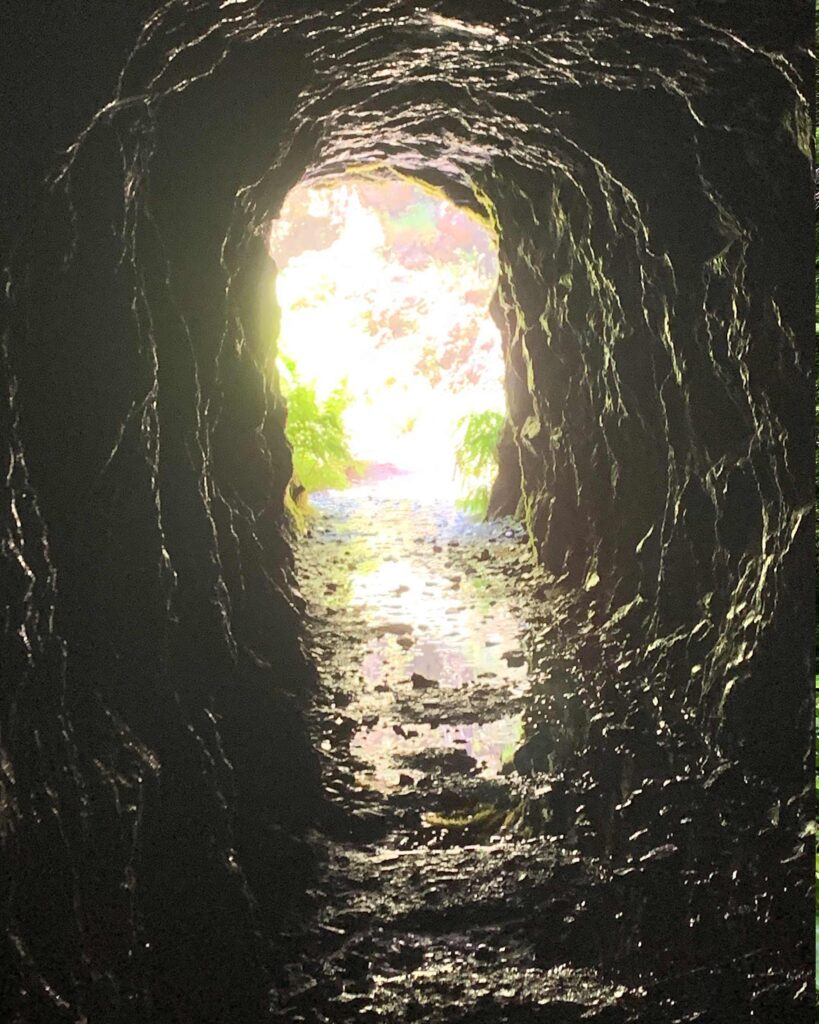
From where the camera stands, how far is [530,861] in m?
1.40

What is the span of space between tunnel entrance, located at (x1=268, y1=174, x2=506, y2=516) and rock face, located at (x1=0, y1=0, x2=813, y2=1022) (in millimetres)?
691

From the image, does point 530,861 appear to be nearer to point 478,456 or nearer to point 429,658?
point 429,658

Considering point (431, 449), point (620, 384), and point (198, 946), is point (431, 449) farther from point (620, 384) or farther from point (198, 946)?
point (198, 946)

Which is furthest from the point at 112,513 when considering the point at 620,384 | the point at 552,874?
the point at 620,384

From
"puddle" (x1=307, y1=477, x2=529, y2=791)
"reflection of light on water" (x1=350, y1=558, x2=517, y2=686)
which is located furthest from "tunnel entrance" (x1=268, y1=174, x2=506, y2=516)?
"reflection of light on water" (x1=350, y1=558, x2=517, y2=686)

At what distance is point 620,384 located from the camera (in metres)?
1.99

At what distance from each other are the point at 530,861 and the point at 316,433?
1.78 meters

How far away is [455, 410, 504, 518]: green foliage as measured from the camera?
2.98m

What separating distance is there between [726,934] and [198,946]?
77 centimetres

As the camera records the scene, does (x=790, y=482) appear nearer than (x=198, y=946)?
No

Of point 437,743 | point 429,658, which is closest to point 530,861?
point 437,743

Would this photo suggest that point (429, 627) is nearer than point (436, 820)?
No

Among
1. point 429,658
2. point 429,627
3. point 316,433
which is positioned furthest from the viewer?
point 316,433

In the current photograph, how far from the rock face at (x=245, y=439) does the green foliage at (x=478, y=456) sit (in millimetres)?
770
